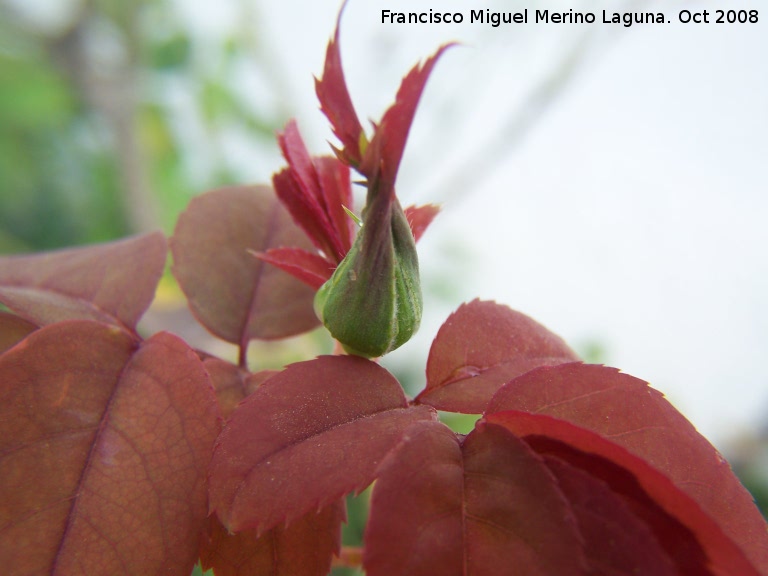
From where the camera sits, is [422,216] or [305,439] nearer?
[305,439]

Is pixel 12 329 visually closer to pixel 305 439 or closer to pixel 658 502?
pixel 305 439

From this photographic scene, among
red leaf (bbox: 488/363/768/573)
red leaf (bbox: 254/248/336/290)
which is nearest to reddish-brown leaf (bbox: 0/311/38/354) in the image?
red leaf (bbox: 254/248/336/290)

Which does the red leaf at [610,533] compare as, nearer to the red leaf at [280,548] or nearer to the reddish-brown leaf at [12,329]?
the red leaf at [280,548]

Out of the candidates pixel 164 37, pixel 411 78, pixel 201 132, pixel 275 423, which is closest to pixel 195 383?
pixel 275 423

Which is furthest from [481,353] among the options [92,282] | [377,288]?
[92,282]

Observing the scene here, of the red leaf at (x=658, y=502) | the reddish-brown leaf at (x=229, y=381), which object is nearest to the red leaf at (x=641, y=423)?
the red leaf at (x=658, y=502)

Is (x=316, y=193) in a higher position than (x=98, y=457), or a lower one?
higher
